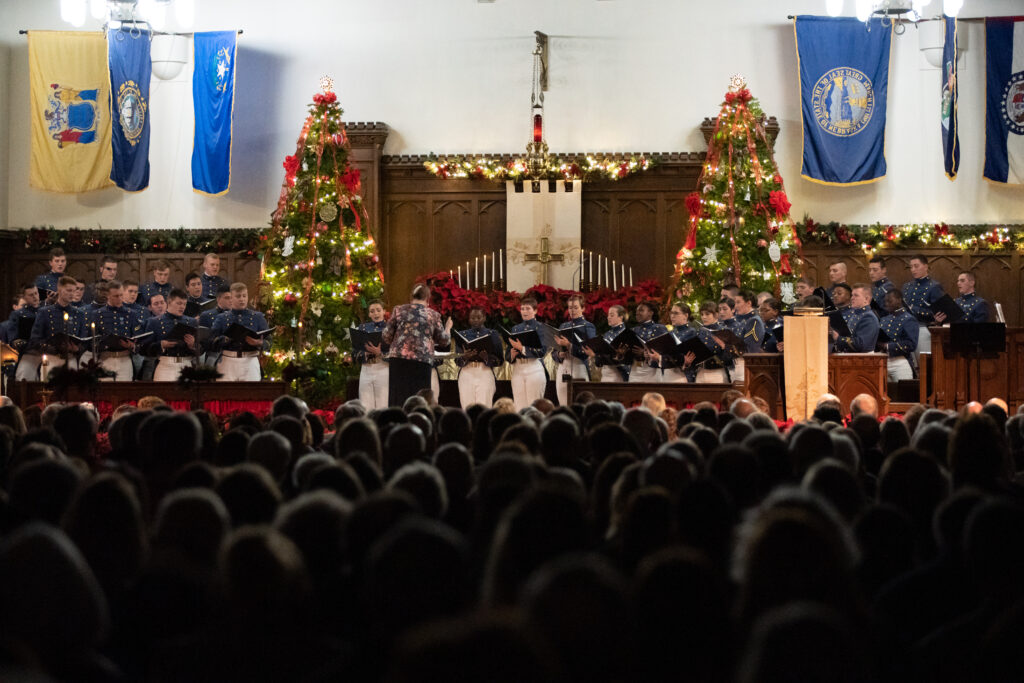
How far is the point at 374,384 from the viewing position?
497 inches

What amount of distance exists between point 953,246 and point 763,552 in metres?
14.5

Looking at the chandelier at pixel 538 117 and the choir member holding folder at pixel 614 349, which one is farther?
the chandelier at pixel 538 117

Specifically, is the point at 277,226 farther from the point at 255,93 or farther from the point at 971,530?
the point at 971,530

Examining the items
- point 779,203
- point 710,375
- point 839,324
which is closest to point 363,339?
point 710,375

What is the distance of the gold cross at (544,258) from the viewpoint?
15.9 meters

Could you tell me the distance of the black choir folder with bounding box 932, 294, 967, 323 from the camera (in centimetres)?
1338

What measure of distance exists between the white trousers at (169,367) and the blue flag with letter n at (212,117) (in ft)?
15.0

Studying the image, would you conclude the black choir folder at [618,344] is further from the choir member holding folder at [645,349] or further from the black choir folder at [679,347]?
the black choir folder at [679,347]

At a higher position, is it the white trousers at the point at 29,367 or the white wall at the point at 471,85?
the white wall at the point at 471,85

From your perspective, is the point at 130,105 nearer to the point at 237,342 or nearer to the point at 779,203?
the point at 237,342

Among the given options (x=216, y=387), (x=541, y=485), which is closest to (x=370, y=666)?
(x=541, y=485)

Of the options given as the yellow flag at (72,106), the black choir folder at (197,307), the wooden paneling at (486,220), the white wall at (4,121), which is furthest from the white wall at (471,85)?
the black choir folder at (197,307)

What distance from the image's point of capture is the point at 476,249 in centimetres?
1659

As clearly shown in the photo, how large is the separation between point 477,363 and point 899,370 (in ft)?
16.1
